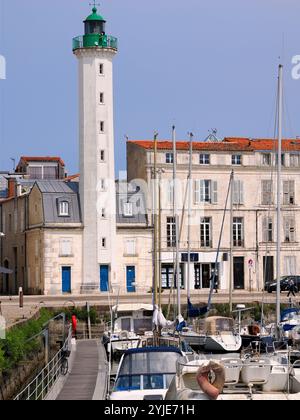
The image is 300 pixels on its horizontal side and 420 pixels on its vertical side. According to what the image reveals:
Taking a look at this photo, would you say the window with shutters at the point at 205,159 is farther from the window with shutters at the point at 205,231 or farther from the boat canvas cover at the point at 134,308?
the boat canvas cover at the point at 134,308

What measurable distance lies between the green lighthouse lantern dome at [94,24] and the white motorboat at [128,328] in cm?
1993

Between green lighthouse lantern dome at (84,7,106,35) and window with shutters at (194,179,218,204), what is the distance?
9789 mm

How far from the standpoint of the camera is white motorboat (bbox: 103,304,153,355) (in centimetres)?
3300

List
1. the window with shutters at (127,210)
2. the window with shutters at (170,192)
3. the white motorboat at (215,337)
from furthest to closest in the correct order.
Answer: the window with shutters at (127,210) → the window with shutters at (170,192) → the white motorboat at (215,337)

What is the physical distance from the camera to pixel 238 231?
5975 centimetres

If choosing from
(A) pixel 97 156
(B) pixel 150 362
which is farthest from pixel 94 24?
(B) pixel 150 362

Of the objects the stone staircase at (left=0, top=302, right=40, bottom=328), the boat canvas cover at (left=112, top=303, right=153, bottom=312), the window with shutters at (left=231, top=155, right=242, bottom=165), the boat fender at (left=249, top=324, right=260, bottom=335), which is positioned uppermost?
the window with shutters at (left=231, top=155, right=242, bottom=165)

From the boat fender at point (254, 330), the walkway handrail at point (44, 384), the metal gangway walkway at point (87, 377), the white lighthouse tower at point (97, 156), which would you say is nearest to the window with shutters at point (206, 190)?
the white lighthouse tower at point (97, 156)

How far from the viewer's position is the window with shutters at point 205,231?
59219 millimetres

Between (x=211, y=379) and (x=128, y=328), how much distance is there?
23.6 m

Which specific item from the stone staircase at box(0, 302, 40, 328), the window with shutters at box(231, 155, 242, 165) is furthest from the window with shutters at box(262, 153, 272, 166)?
the stone staircase at box(0, 302, 40, 328)

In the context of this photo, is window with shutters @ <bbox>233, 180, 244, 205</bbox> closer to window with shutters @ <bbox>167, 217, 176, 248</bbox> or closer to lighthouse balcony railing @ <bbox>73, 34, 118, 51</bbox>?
window with shutters @ <bbox>167, 217, 176, 248</bbox>
